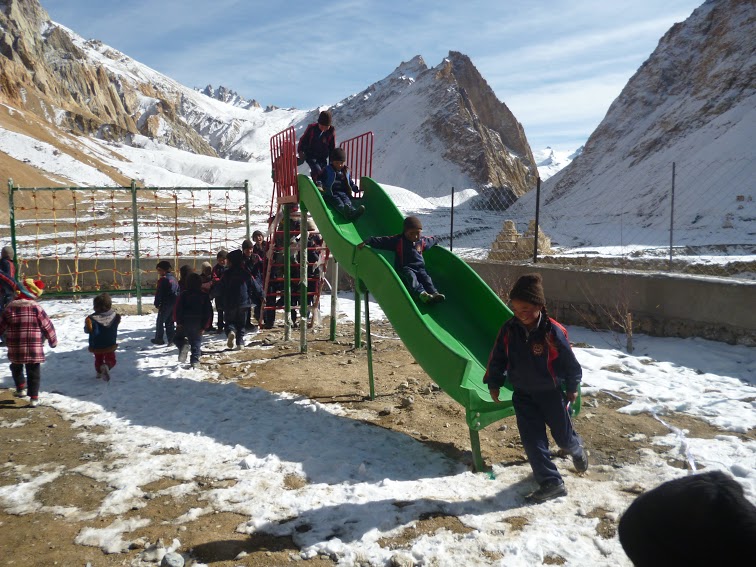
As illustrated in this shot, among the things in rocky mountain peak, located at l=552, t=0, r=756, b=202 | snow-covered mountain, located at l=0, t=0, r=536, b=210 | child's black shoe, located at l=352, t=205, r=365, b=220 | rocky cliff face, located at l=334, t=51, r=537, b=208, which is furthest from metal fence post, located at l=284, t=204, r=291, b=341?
rocky cliff face, located at l=334, t=51, r=537, b=208

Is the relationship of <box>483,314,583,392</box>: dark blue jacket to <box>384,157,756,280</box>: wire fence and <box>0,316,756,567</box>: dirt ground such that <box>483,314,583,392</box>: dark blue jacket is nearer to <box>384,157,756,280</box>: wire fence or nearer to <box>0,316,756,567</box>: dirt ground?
<box>0,316,756,567</box>: dirt ground

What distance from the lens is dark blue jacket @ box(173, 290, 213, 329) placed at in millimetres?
7199

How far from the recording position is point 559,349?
3691 millimetres

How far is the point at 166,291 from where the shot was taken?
Result: 8258mm

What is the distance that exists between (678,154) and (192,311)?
3520 centimetres

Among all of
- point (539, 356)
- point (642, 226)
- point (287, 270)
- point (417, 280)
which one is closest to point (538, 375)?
point (539, 356)

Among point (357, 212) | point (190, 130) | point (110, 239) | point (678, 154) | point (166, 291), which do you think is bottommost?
point (166, 291)

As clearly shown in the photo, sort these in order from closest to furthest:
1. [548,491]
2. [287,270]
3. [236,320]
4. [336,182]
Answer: [548,491], [236,320], [336,182], [287,270]

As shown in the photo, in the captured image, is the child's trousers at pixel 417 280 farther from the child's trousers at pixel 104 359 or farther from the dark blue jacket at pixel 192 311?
the child's trousers at pixel 104 359

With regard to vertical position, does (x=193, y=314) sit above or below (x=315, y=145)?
below

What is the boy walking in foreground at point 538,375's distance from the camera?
3.68m

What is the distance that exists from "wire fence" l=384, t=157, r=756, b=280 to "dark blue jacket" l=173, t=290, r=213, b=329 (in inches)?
201

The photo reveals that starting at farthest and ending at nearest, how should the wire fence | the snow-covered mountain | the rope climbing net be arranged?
1. the snow-covered mountain
2. the wire fence
3. the rope climbing net

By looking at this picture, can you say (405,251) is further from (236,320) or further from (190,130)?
(190,130)
